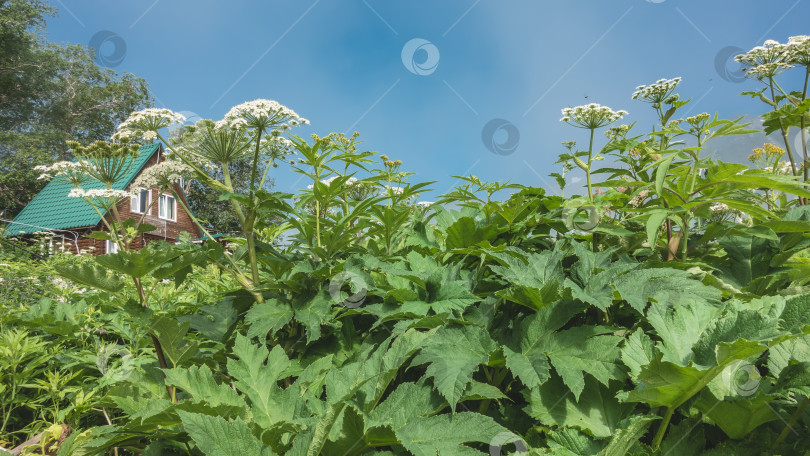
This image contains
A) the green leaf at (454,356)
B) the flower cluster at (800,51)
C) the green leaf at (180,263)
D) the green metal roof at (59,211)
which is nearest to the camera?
the green leaf at (454,356)

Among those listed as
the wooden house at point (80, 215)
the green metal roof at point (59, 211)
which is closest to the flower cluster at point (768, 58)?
the wooden house at point (80, 215)

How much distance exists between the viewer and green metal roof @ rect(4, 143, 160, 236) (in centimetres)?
2122

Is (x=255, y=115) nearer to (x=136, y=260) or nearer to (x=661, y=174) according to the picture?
(x=136, y=260)

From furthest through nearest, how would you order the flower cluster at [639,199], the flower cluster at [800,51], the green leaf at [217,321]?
the flower cluster at [800,51] < the flower cluster at [639,199] < the green leaf at [217,321]

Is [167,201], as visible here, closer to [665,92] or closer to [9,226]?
[9,226]

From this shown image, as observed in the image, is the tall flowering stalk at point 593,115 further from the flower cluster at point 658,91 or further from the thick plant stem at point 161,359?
the thick plant stem at point 161,359

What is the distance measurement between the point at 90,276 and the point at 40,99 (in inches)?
1689

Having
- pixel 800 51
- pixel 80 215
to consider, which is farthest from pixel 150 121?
pixel 80 215

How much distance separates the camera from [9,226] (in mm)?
23812

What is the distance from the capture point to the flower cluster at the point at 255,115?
1.94 m

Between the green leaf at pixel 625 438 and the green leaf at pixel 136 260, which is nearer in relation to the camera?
the green leaf at pixel 625 438

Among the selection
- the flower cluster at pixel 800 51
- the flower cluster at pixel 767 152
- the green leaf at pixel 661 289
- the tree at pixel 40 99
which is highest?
the tree at pixel 40 99

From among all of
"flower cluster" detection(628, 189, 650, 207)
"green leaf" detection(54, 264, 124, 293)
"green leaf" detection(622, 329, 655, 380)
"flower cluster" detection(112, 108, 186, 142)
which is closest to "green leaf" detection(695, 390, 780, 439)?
"green leaf" detection(622, 329, 655, 380)

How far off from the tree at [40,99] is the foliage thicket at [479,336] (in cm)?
3462
